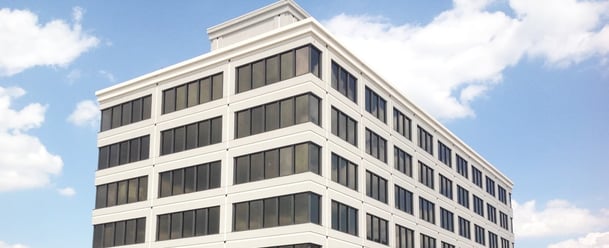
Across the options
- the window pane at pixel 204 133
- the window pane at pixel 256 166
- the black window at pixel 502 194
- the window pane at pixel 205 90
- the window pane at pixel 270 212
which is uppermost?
the black window at pixel 502 194

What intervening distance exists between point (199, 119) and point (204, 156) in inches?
114

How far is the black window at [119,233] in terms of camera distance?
52.5 metres

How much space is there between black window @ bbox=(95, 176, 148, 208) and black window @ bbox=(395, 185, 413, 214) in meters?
19.4

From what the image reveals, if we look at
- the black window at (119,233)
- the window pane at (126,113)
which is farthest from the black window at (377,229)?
the window pane at (126,113)

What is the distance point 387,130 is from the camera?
184ft

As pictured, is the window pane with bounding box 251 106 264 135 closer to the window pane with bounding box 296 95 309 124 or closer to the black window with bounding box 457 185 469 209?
the window pane with bounding box 296 95 309 124

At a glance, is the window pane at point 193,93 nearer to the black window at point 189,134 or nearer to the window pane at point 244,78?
the black window at point 189,134

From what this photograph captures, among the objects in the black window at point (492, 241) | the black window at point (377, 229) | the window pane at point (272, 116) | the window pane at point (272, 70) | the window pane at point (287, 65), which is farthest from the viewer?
the black window at point (492, 241)

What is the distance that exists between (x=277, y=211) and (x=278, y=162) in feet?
10.3

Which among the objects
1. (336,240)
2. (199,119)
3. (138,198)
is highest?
(199,119)

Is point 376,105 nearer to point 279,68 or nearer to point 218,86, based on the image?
point 279,68

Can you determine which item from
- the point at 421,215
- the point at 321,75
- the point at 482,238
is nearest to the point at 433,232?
the point at 421,215

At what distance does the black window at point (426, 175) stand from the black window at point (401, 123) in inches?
146

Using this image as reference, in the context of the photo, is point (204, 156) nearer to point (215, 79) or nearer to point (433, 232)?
point (215, 79)
